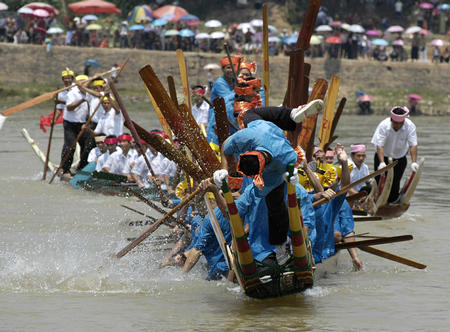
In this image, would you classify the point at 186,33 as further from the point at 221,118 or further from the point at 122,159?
the point at 221,118

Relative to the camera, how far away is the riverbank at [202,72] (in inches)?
1460

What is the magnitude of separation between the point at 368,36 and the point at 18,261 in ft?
104

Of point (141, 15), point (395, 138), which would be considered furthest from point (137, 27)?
point (395, 138)

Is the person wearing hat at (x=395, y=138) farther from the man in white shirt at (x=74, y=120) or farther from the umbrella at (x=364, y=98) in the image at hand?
the umbrella at (x=364, y=98)

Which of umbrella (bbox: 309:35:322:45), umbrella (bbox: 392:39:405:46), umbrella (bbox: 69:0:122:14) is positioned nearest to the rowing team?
umbrella (bbox: 309:35:322:45)

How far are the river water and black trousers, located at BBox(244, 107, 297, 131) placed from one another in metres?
1.31

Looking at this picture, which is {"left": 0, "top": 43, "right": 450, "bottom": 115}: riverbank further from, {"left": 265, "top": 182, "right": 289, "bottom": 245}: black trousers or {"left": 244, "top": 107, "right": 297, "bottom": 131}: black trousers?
{"left": 265, "top": 182, "right": 289, "bottom": 245}: black trousers

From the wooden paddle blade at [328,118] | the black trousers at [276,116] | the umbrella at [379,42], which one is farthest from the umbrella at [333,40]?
the black trousers at [276,116]

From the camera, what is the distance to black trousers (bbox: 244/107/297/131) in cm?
727

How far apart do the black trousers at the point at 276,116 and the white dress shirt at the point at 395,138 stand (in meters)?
4.03

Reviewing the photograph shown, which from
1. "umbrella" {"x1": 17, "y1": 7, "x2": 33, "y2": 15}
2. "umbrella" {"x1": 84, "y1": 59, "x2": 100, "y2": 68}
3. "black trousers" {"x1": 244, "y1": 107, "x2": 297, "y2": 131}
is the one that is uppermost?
"black trousers" {"x1": 244, "y1": 107, "x2": 297, "y2": 131}

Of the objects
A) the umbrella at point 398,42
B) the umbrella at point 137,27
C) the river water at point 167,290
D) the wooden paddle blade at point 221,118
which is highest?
the wooden paddle blade at point 221,118

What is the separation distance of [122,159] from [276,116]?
625cm

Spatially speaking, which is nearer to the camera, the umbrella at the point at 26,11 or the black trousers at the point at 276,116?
the black trousers at the point at 276,116
